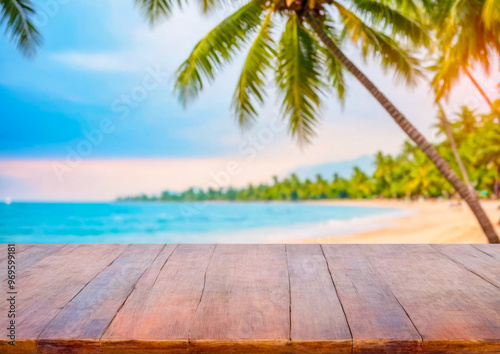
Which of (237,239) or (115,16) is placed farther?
(115,16)

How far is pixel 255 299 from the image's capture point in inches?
51.2

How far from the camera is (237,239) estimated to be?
73.7 feet

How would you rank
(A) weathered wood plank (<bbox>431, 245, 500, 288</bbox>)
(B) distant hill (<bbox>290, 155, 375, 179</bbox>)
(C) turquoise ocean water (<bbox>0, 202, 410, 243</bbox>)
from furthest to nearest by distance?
(B) distant hill (<bbox>290, 155, 375, 179</bbox>) → (C) turquoise ocean water (<bbox>0, 202, 410, 243</bbox>) → (A) weathered wood plank (<bbox>431, 245, 500, 288</bbox>)

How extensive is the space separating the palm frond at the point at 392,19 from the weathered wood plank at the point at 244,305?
4.04 m

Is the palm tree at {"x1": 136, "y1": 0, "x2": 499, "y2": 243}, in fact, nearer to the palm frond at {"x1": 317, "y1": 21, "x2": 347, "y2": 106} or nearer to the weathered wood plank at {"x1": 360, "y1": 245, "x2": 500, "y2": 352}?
the palm frond at {"x1": 317, "y1": 21, "x2": 347, "y2": 106}

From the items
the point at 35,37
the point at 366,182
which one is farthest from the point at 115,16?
the point at 35,37

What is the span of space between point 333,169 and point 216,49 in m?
32.6

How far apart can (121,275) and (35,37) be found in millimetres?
4295

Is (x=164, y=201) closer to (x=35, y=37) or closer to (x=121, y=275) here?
(x=35, y=37)

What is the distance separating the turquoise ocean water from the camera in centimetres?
2266

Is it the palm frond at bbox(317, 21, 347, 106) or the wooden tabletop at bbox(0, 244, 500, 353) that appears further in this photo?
the palm frond at bbox(317, 21, 347, 106)

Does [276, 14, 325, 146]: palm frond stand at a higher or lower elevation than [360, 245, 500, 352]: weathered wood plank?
higher

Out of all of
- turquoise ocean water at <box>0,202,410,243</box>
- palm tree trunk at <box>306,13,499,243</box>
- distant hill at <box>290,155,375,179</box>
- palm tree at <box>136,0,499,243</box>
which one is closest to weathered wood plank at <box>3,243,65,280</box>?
palm tree at <box>136,0,499,243</box>

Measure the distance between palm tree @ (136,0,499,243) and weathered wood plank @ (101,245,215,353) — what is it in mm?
3509
